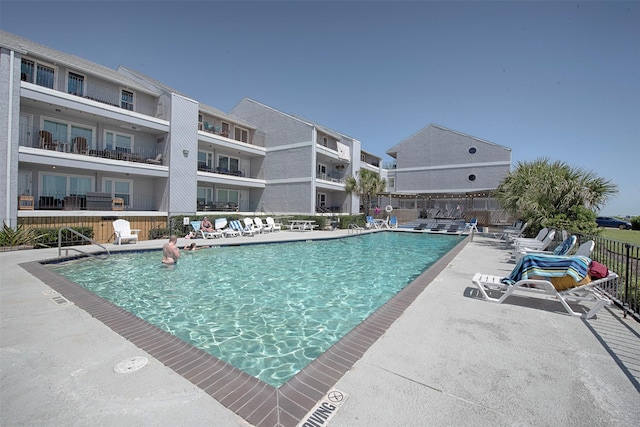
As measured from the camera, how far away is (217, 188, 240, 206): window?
24456 mm

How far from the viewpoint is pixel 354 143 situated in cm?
3144

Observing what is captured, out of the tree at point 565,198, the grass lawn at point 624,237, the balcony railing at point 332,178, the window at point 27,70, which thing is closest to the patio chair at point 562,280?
the tree at point 565,198

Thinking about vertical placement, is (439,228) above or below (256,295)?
above

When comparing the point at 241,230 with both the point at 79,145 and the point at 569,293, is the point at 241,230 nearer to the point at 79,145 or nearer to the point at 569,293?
the point at 79,145

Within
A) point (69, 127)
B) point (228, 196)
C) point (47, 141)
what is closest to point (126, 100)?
point (69, 127)

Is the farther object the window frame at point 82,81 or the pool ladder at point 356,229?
the pool ladder at point 356,229

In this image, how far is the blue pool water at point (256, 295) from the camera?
173 inches

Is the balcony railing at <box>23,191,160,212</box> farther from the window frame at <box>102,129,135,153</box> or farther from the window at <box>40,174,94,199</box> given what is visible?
the window frame at <box>102,129,135,153</box>

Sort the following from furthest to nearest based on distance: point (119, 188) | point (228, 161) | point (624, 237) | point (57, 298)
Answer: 1. point (228, 161)
2. point (119, 188)
3. point (624, 237)
4. point (57, 298)

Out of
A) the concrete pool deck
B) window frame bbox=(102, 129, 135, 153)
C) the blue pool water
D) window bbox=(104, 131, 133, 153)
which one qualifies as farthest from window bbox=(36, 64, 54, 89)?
the concrete pool deck

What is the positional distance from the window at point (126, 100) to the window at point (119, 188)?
5.13 metres

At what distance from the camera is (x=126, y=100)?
1875cm

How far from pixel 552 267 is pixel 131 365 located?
6774 millimetres

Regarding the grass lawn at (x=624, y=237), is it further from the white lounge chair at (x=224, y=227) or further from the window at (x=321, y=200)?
the window at (x=321, y=200)
